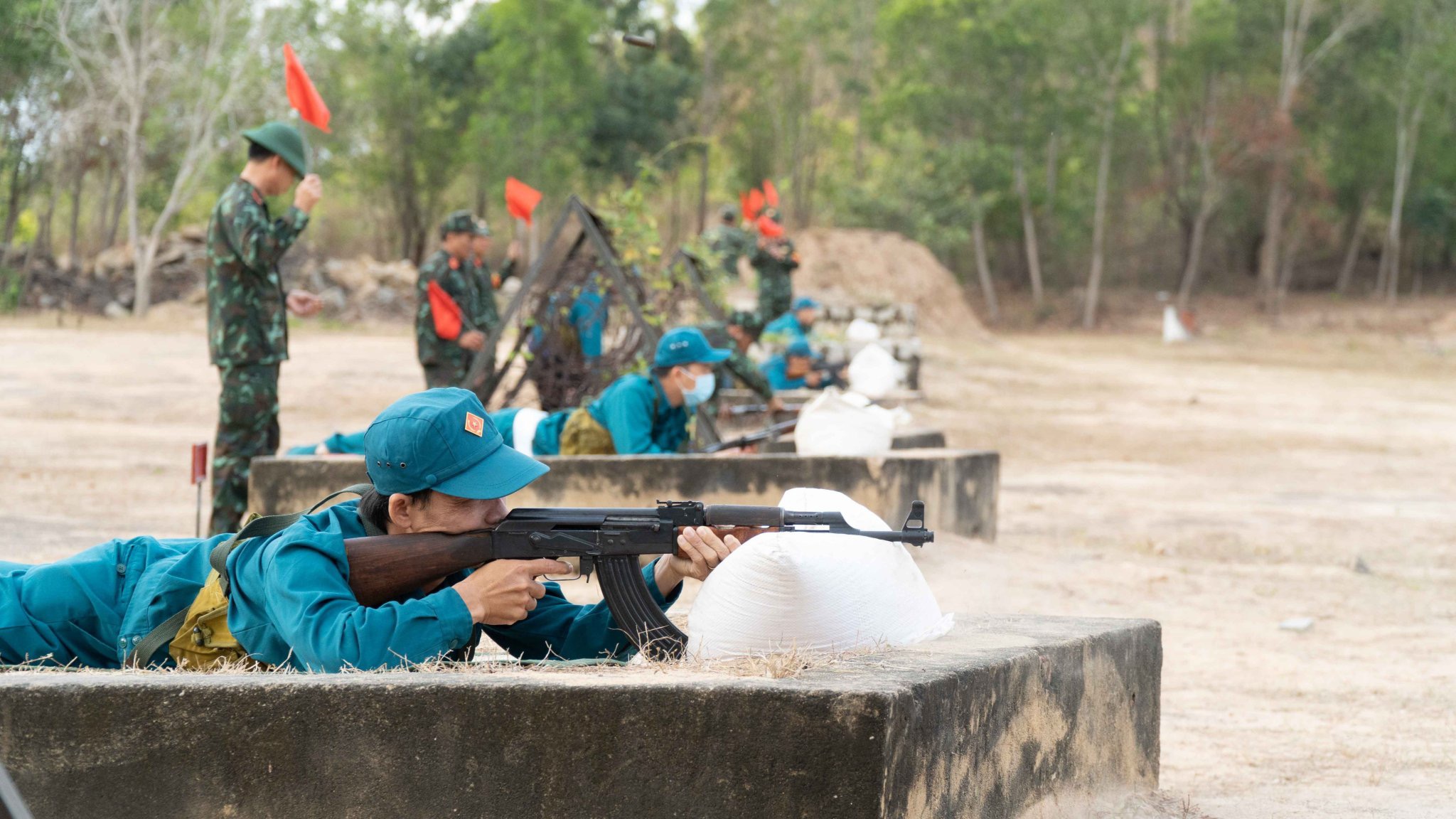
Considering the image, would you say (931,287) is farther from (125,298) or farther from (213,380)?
(213,380)

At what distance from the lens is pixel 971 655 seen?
3.04m

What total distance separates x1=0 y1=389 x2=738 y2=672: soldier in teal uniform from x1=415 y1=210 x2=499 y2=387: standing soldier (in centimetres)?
650

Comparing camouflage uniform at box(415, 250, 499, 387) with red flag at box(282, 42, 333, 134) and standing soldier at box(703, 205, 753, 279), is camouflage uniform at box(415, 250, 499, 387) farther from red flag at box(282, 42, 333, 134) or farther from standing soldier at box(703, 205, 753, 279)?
standing soldier at box(703, 205, 753, 279)

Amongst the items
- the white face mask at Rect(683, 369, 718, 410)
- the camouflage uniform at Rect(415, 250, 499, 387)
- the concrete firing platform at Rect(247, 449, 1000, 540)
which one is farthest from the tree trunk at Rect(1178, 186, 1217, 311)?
the white face mask at Rect(683, 369, 718, 410)

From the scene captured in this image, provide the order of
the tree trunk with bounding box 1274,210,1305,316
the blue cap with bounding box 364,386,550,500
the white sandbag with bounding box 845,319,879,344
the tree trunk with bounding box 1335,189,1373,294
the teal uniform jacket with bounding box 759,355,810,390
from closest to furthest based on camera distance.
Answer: the blue cap with bounding box 364,386,550,500
the teal uniform jacket with bounding box 759,355,810,390
the white sandbag with bounding box 845,319,879,344
the tree trunk with bounding box 1274,210,1305,316
the tree trunk with bounding box 1335,189,1373,294

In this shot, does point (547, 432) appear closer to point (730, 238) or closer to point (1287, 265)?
point (730, 238)

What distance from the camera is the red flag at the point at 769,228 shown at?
46.0 ft

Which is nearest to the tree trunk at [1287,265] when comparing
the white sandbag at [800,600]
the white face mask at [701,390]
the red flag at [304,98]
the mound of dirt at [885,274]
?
the mound of dirt at [885,274]

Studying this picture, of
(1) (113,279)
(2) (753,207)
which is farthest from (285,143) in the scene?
(1) (113,279)

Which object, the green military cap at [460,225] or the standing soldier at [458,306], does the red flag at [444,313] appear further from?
the green military cap at [460,225]

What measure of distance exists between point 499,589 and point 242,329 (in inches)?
177

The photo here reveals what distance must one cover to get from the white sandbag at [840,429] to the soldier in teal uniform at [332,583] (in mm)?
4511

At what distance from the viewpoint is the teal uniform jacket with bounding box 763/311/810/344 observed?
1342 cm

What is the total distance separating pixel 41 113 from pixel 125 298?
423 cm
